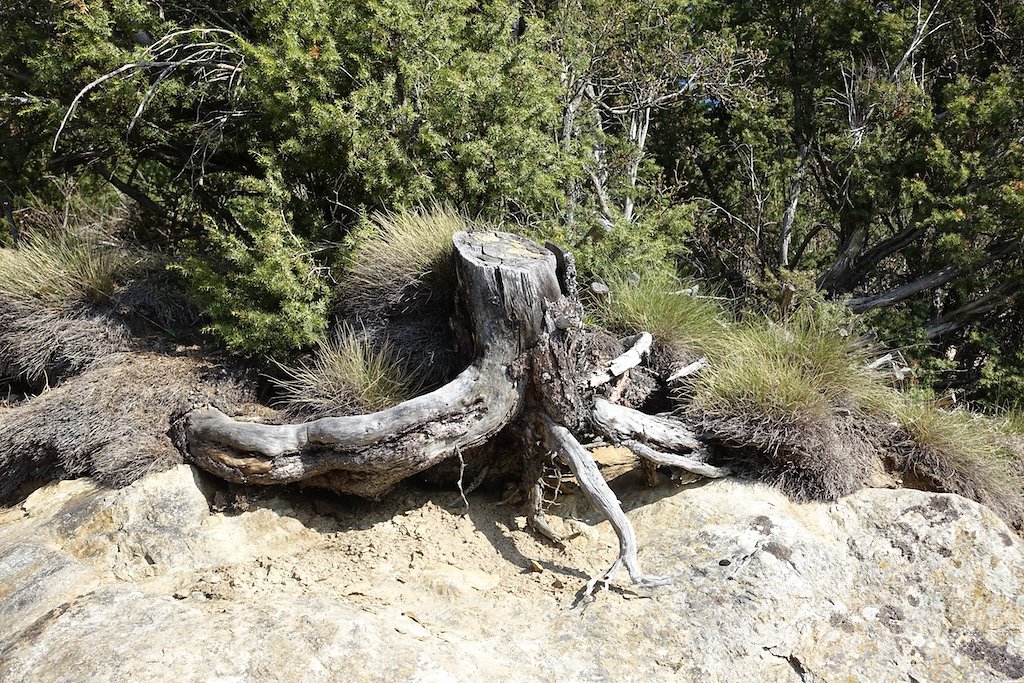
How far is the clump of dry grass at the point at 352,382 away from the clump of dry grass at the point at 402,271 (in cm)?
34

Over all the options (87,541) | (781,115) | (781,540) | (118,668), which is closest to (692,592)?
(781,540)

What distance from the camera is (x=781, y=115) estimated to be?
31.4 ft

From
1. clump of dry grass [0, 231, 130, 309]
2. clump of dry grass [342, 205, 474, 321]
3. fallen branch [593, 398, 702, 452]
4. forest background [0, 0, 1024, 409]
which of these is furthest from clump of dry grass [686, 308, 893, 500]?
clump of dry grass [0, 231, 130, 309]

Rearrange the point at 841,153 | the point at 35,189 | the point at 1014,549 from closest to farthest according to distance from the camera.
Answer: the point at 1014,549
the point at 35,189
the point at 841,153

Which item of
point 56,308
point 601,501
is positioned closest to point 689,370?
point 601,501

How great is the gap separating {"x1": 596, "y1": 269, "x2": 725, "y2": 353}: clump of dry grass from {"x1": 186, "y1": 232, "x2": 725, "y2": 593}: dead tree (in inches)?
35.0

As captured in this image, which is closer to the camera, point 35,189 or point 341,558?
point 341,558

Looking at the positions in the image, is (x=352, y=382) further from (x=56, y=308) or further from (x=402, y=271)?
(x=56, y=308)

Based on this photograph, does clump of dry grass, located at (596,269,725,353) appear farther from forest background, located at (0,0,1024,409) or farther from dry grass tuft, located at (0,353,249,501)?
dry grass tuft, located at (0,353,249,501)

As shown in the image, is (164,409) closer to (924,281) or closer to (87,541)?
(87,541)

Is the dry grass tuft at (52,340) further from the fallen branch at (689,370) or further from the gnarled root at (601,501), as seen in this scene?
the fallen branch at (689,370)

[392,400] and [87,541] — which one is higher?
[392,400]

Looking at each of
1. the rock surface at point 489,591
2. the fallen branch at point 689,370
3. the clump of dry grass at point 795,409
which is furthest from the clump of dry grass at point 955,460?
the fallen branch at point 689,370

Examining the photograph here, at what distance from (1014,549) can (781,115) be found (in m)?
5.89
